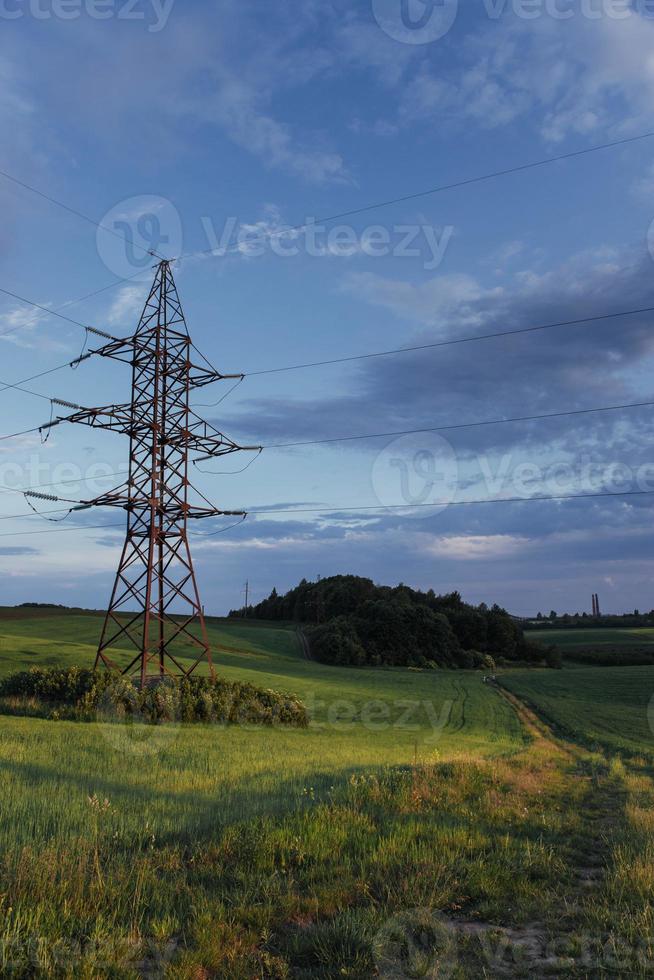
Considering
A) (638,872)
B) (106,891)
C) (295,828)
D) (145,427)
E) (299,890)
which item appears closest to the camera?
(106,891)

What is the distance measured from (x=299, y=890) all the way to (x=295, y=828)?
6.06 ft

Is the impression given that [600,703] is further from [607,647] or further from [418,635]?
[607,647]

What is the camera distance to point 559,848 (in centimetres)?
893

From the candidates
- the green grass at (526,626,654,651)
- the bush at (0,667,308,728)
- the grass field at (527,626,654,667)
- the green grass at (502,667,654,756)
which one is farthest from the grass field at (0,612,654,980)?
the green grass at (526,626,654,651)

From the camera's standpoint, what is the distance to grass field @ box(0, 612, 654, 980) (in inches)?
213

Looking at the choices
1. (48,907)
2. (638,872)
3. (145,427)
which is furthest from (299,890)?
(145,427)

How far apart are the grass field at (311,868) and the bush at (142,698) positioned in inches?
298

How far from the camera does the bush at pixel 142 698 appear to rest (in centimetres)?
2453

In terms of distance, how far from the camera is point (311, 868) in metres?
7.31

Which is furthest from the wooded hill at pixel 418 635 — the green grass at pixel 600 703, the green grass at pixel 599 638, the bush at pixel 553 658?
the green grass at pixel 600 703

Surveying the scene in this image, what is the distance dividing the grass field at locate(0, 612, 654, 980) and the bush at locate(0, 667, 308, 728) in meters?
7.58

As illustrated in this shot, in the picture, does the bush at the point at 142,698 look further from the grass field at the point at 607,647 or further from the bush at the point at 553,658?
the grass field at the point at 607,647

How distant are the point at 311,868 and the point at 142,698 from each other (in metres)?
19.6

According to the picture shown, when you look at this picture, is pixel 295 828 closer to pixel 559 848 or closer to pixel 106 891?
pixel 106 891
